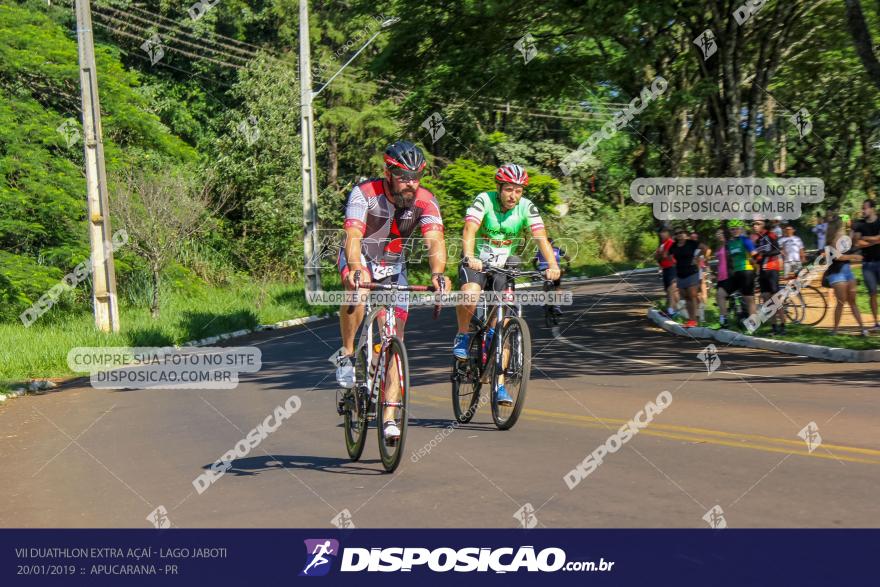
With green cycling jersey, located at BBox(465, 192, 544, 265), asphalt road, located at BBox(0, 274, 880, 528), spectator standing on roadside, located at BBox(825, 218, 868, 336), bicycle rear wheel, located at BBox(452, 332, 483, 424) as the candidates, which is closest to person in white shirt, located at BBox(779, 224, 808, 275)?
spectator standing on roadside, located at BBox(825, 218, 868, 336)

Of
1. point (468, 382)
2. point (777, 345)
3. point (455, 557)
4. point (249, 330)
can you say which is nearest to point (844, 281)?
point (777, 345)

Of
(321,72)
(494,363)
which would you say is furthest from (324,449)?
(321,72)

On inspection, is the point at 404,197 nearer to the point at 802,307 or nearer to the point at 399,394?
the point at 399,394

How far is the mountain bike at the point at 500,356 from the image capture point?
932 centimetres

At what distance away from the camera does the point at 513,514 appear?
6523mm

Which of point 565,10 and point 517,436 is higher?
point 565,10

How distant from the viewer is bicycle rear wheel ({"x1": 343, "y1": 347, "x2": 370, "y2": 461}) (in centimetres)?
814

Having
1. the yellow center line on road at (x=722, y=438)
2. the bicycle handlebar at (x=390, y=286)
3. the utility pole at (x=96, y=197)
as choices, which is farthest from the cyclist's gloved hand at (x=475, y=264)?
the utility pole at (x=96, y=197)

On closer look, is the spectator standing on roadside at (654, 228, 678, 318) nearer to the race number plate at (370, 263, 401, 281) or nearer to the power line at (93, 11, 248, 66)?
the race number plate at (370, 263, 401, 281)

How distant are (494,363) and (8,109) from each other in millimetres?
23039

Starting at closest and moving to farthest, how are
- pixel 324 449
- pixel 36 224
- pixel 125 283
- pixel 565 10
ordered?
pixel 324 449 → pixel 565 10 → pixel 36 224 → pixel 125 283

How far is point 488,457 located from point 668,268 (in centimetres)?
1432

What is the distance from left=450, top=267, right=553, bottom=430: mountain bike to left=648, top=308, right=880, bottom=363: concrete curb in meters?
7.58

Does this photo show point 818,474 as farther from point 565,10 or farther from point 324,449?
point 565,10
